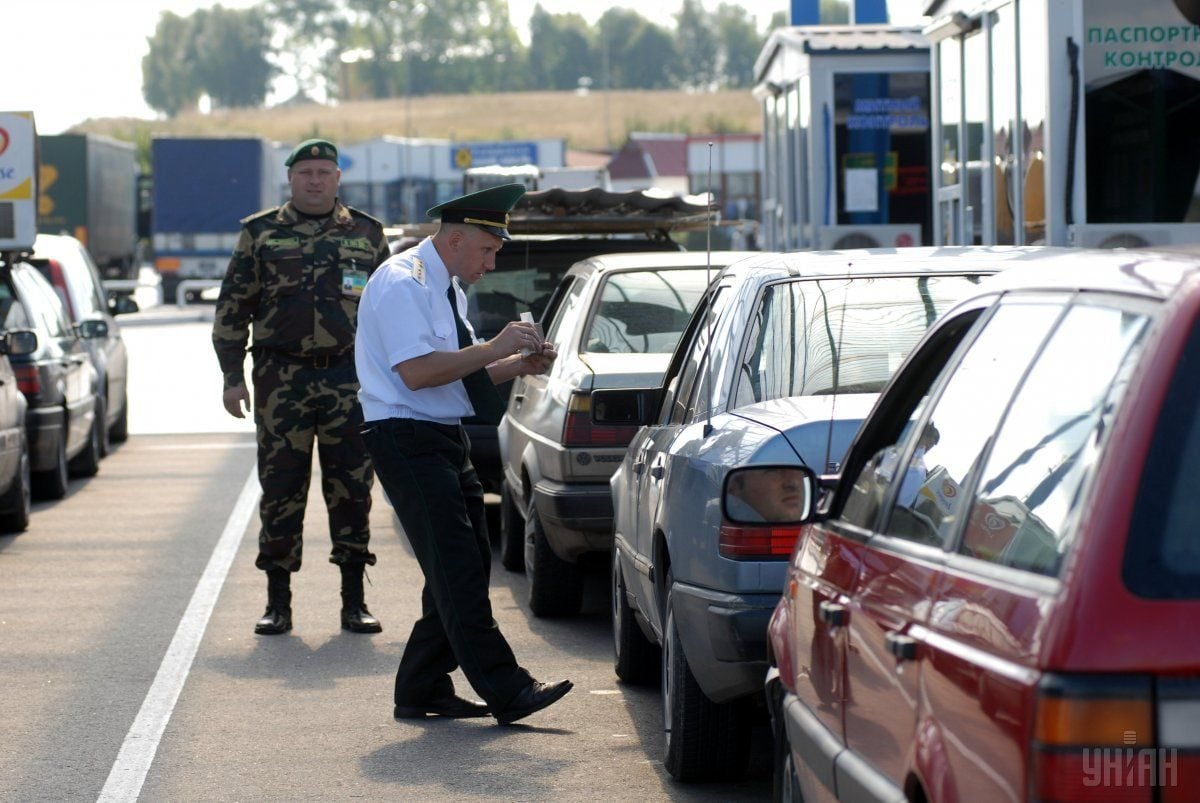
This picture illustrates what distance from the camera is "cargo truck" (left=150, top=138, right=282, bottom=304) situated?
141 feet

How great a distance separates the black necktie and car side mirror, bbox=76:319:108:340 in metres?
8.35

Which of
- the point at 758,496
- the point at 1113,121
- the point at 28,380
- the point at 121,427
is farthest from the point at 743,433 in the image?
the point at 121,427

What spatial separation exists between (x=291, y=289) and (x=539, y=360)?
7.24 feet

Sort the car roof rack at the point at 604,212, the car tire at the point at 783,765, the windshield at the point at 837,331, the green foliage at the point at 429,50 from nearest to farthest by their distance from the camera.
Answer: the car tire at the point at 783,765
the windshield at the point at 837,331
the car roof rack at the point at 604,212
the green foliage at the point at 429,50

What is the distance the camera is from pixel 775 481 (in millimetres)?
4949

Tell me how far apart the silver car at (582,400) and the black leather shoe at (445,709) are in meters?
1.38

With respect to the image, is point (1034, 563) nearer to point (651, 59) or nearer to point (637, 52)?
point (637, 52)

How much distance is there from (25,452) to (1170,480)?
10408 millimetres

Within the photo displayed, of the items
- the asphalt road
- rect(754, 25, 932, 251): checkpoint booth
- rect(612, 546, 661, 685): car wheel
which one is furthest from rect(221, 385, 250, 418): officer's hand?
rect(754, 25, 932, 251): checkpoint booth

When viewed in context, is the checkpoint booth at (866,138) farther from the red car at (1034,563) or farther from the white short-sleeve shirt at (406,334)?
the red car at (1034,563)

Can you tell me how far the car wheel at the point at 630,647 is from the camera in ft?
23.6

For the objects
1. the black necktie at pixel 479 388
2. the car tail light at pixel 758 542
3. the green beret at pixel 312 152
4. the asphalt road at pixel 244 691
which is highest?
the green beret at pixel 312 152

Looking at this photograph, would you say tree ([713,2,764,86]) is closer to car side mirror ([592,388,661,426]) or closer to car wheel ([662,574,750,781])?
car side mirror ([592,388,661,426])

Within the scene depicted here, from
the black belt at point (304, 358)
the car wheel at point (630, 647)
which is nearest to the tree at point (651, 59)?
the black belt at point (304, 358)
